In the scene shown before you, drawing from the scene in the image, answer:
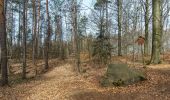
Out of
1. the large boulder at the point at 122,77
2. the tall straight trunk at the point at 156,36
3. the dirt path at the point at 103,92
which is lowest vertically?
the dirt path at the point at 103,92

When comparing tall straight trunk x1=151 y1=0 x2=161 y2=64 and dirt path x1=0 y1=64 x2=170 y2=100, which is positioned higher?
tall straight trunk x1=151 y1=0 x2=161 y2=64

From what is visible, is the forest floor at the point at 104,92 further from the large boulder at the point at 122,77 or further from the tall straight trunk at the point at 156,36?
the tall straight trunk at the point at 156,36

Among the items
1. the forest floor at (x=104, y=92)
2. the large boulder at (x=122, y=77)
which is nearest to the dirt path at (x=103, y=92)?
the forest floor at (x=104, y=92)

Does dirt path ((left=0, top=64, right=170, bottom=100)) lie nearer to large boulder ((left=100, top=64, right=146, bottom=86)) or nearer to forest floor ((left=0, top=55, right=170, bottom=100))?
forest floor ((left=0, top=55, right=170, bottom=100))

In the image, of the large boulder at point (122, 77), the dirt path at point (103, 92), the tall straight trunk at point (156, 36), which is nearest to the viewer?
the dirt path at point (103, 92)

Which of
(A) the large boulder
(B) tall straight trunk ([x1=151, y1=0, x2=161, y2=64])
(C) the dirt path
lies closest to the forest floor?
(C) the dirt path

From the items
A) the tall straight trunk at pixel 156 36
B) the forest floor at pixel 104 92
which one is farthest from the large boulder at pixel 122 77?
the tall straight trunk at pixel 156 36

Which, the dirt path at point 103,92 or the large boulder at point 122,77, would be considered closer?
the dirt path at point 103,92

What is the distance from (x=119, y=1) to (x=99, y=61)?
42.8ft

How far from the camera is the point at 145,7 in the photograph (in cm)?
3178

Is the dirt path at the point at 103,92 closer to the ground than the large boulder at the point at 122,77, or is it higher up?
closer to the ground

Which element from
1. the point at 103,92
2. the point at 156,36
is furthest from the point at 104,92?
the point at 156,36

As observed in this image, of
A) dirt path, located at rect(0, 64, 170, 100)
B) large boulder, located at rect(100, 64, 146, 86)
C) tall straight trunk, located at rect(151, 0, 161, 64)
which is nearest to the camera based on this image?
dirt path, located at rect(0, 64, 170, 100)

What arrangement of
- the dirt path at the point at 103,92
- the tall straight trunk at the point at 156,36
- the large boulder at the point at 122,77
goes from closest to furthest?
the dirt path at the point at 103,92 → the large boulder at the point at 122,77 → the tall straight trunk at the point at 156,36
